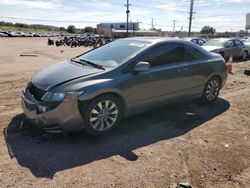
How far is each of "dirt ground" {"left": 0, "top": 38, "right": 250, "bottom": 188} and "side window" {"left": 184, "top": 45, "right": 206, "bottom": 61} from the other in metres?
1.12

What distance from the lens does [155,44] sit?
18.1 feet

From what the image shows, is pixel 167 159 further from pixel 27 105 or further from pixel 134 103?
pixel 27 105

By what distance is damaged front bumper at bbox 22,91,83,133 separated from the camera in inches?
173

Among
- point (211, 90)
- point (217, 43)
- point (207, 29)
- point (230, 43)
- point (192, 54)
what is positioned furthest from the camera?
point (207, 29)

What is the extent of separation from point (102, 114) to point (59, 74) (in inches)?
37.5

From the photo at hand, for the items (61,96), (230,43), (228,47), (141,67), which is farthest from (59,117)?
(230,43)

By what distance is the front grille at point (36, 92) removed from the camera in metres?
4.57

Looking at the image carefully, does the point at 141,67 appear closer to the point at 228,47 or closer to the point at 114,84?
the point at 114,84

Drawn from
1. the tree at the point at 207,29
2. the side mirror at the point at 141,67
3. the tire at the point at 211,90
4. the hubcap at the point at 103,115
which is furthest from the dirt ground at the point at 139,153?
the tree at the point at 207,29

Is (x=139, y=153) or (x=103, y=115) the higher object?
(x=103, y=115)

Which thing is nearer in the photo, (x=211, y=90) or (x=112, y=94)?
(x=112, y=94)

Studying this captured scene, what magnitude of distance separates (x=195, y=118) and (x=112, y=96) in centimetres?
196

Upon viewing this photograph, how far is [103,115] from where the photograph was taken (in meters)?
4.77

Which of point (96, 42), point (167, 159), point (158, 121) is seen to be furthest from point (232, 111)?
point (96, 42)
